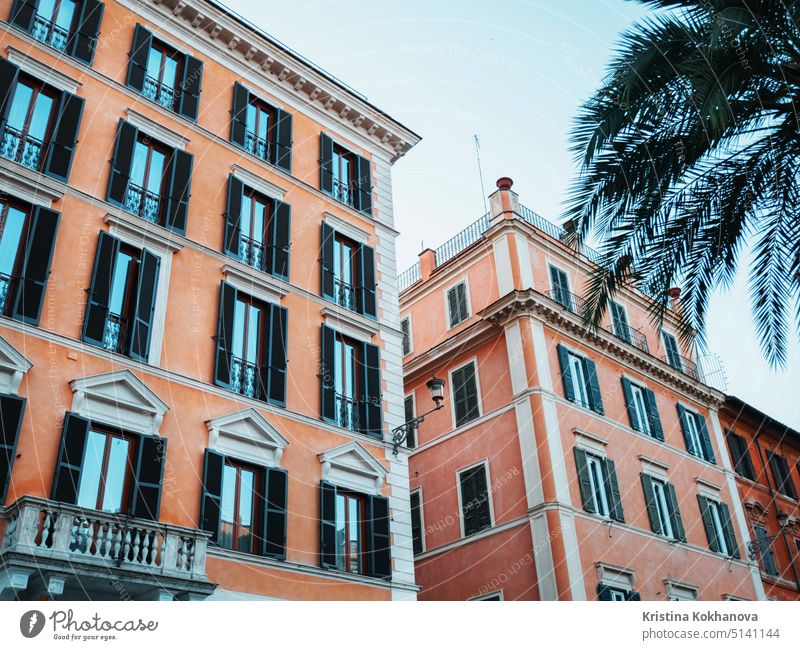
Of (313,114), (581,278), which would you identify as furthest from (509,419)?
(313,114)

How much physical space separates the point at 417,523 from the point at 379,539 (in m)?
9.15

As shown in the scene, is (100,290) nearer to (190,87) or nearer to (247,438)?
(247,438)

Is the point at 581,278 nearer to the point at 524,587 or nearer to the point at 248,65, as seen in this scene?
the point at 524,587

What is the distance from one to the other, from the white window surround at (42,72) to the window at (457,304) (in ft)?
48.4

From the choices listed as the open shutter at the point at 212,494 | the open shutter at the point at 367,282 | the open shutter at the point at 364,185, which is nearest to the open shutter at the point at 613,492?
the open shutter at the point at 367,282

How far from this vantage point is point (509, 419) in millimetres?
24297

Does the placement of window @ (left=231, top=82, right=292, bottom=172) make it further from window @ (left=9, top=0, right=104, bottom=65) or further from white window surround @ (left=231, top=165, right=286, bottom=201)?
window @ (left=9, top=0, right=104, bottom=65)

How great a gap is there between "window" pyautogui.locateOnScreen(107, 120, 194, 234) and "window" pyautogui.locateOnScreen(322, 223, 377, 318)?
386cm

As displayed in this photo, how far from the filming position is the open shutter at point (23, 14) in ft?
52.6

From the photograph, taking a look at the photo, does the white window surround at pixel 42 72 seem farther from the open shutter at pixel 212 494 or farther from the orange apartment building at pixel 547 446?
the orange apartment building at pixel 547 446

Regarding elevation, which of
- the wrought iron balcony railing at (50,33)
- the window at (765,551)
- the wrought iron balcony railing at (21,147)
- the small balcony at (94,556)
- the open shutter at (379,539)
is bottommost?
the small balcony at (94,556)

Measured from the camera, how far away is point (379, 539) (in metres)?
17.2

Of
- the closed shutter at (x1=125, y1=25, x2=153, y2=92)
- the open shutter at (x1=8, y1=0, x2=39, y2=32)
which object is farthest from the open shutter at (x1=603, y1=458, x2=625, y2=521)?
the open shutter at (x1=8, y1=0, x2=39, y2=32)

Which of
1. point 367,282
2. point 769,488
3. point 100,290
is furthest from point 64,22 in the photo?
point 769,488
